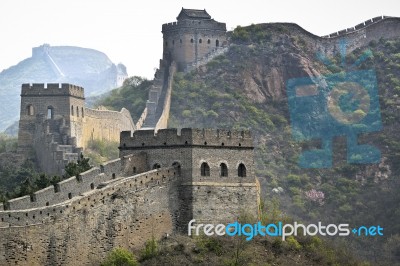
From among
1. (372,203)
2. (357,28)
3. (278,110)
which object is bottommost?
(372,203)

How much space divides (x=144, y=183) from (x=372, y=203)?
162ft

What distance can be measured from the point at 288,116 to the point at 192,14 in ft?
48.1

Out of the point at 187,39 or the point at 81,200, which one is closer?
the point at 81,200

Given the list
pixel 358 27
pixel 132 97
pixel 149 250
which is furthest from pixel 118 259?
pixel 358 27

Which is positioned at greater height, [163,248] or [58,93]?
[58,93]

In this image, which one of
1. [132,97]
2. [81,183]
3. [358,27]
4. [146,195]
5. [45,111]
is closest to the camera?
[146,195]

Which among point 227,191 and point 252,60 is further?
point 252,60

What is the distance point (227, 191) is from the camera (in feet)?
235

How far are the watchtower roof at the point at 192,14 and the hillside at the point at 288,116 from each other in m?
4.01

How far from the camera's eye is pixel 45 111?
104312mm

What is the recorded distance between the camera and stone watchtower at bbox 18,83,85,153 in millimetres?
103750

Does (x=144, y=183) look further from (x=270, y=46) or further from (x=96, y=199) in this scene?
(x=270, y=46)

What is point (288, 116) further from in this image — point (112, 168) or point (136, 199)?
point (136, 199)

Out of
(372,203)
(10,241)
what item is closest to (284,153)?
(372,203)
